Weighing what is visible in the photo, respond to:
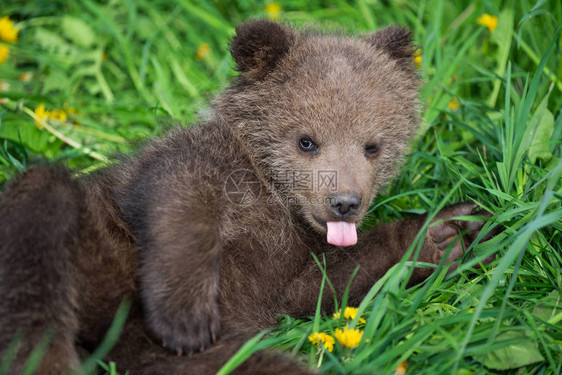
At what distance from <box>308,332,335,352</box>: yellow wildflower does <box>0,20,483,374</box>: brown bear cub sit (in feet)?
0.88

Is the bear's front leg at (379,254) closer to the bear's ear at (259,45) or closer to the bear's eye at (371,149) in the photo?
the bear's eye at (371,149)

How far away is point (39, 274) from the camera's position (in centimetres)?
Result: 350

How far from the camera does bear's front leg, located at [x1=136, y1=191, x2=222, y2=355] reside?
3656 millimetres

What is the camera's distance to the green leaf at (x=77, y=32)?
738 centimetres

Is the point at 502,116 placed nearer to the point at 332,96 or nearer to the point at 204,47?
the point at 332,96

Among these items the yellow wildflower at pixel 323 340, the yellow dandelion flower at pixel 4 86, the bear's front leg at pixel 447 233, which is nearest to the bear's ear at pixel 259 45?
the bear's front leg at pixel 447 233

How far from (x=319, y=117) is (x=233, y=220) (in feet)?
3.15

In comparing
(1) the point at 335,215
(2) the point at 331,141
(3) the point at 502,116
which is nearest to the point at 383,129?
(2) the point at 331,141

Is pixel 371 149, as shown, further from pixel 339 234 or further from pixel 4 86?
pixel 4 86

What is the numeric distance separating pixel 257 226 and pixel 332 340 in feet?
3.40

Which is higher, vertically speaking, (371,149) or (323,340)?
(371,149)

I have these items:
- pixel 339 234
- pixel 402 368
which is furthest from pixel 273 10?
pixel 402 368

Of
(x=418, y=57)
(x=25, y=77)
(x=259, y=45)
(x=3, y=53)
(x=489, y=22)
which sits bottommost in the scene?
(x=25, y=77)

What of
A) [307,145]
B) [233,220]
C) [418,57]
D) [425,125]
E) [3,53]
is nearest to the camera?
[233,220]
